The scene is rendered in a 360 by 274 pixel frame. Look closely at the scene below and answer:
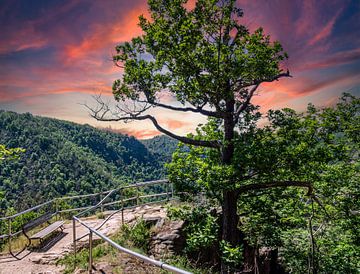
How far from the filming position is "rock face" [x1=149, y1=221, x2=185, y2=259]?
9.70 m

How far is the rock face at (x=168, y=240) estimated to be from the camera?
9.70 meters

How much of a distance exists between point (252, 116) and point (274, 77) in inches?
83.0

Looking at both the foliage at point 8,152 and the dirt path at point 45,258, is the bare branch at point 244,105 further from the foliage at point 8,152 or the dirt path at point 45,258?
the foliage at point 8,152

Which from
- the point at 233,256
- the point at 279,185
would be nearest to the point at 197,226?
the point at 233,256

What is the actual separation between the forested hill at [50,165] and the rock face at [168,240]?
8096 centimetres

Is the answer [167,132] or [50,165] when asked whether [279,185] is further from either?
[50,165]

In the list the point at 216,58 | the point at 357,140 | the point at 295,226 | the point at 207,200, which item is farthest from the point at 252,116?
the point at 295,226

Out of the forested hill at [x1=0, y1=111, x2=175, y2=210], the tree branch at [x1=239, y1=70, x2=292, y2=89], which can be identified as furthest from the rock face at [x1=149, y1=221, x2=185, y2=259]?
the forested hill at [x1=0, y1=111, x2=175, y2=210]

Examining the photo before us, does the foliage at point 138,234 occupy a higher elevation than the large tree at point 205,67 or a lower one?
lower

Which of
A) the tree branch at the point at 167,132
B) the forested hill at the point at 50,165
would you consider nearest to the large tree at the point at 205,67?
the tree branch at the point at 167,132

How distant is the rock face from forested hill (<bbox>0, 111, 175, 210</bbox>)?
266 ft

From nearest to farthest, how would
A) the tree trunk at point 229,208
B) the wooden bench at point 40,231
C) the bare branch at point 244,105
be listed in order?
the wooden bench at point 40,231 → the tree trunk at point 229,208 → the bare branch at point 244,105

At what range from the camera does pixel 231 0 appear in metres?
11.6

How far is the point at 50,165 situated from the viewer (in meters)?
128
